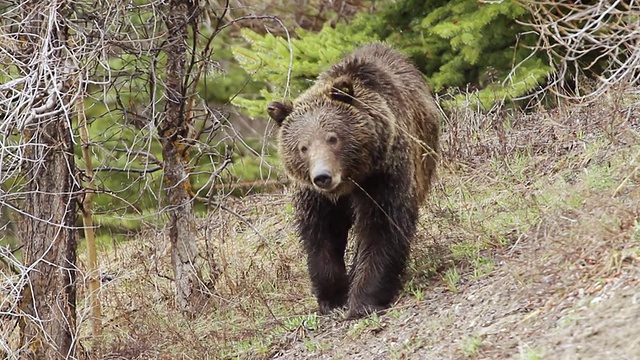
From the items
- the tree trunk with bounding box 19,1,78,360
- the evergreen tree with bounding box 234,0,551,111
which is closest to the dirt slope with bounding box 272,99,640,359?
the evergreen tree with bounding box 234,0,551,111

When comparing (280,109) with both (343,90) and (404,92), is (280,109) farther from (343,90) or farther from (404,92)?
(404,92)

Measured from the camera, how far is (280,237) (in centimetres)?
985

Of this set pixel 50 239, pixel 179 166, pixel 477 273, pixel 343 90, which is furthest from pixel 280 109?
pixel 50 239

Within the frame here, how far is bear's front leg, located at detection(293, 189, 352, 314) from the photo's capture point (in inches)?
276

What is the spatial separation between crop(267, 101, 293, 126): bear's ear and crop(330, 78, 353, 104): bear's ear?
37 cm

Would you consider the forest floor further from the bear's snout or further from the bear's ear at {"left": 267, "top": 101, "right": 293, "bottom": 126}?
the bear's ear at {"left": 267, "top": 101, "right": 293, "bottom": 126}

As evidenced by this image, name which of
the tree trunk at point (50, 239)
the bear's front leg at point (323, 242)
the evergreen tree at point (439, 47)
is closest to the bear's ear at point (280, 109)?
the bear's front leg at point (323, 242)

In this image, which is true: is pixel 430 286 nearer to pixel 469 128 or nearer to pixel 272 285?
pixel 272 285

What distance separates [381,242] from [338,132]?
A: 85 cm

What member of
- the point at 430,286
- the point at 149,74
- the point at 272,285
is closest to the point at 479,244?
the point at 430,286

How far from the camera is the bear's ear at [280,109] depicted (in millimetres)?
7070

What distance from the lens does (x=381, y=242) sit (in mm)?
6805

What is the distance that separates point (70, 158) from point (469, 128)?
437 cm

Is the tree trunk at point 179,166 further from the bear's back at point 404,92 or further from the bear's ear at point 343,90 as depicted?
the bear's ear at point 343,90
